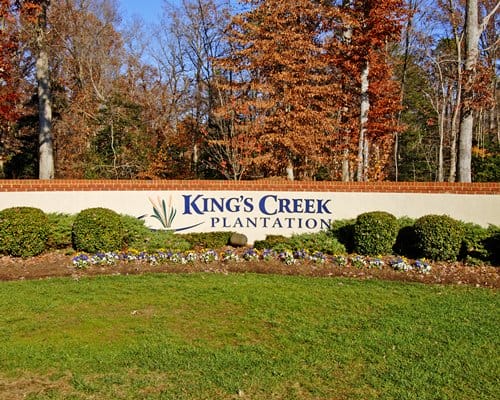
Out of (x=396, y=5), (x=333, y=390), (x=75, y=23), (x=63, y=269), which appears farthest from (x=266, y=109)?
(x=75, y=23)

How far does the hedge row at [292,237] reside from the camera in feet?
30.5

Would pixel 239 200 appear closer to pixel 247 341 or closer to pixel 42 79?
pixel 247 341

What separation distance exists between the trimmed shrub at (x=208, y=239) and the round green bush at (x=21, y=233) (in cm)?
310

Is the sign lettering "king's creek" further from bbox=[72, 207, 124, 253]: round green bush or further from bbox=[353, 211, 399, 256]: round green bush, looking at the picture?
bbox=[72, 207, 124, 253]: round green bush

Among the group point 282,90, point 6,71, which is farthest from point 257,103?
point 6,71

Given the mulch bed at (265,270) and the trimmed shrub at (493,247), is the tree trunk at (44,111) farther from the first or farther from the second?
the trimmed shrub at (493,247)

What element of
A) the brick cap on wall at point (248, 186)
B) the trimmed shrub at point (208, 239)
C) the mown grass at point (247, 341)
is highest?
the brick cap on wall at point (248, 186)

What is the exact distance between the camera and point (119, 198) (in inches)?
442

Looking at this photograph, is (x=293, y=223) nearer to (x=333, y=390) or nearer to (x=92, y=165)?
(x=333, y=390)

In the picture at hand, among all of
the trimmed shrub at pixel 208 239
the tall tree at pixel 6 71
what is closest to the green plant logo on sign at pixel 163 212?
the trimmed shrub at pixel 208 239

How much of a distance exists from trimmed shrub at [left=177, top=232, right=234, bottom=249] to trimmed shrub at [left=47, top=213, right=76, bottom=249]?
2.53 meters

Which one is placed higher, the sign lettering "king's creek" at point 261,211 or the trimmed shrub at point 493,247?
the sign lettering "king's creek" at point 261,211

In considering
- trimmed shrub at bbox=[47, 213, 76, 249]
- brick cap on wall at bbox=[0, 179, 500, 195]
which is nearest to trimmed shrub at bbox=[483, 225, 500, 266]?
brick cap on wall at bbox=[0, 179, 500, 195]

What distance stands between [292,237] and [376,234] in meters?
1.96
